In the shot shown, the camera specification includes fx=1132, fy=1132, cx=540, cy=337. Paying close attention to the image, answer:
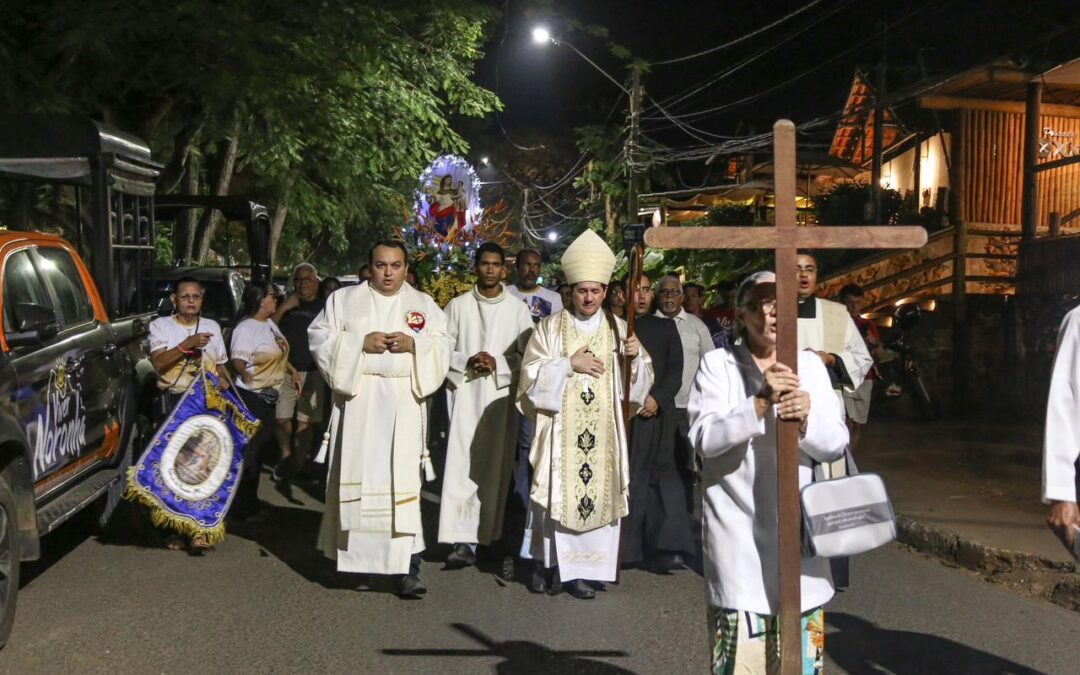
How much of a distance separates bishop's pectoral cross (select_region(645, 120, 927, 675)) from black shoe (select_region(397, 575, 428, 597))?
11.2 ft

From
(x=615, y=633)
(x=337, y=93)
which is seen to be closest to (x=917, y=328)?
(x=337, y=93)

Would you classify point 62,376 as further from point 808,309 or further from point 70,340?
point 808,309

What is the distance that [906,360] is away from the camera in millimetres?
13539

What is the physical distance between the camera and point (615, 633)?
590cm

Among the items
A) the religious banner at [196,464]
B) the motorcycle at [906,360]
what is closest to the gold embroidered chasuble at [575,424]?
the religious banner at [196,464]

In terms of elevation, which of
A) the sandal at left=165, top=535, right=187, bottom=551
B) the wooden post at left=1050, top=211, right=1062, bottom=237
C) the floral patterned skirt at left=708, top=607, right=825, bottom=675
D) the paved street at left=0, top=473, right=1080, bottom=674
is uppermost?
the wooden post at left=1050, top=211, right=1062, bottom=237

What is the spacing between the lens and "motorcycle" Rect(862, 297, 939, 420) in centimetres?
1333

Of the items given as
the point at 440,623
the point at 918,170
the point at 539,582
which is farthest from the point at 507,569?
the point at 918,170

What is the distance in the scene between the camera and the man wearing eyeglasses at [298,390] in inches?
401

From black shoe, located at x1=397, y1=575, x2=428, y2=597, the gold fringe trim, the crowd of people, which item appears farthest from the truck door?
black shoe, located at x1=397, y1=575, x2=428, y2=597

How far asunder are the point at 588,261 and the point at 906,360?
317 inches

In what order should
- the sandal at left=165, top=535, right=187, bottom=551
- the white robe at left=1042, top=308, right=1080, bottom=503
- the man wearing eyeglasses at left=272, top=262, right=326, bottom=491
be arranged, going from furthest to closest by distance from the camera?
the man wearing eyeglasses at left=272, top=262, right=326, bottom=491 → the sandal at left=165, top=535, right=187, bottom=551 → the white robe at left=1042, top=308, right=1080, bottom=503

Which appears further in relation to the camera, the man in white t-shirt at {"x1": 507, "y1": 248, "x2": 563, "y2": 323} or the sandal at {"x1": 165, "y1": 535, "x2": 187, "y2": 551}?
the man in white t-shirt at {"x1": 507, "y1": 248, "x2": 563, "y2": 323}

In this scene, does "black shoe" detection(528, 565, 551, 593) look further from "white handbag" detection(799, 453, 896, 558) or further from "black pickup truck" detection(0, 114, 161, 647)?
"white handbag" detection(799, 453, 896, 558)
